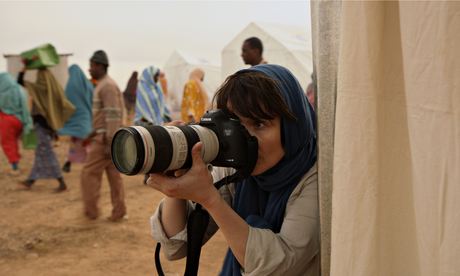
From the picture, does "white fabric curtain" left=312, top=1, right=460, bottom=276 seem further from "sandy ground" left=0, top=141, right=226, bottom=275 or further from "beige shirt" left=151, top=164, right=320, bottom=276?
"sandy ground" left=0, top=141, right=226, bottom=275

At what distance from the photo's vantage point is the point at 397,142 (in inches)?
28.6

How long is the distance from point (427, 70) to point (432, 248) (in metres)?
0.26

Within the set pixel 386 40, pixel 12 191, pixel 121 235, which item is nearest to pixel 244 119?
pixel 386 40

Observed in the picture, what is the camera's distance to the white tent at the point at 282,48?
8.20 meters

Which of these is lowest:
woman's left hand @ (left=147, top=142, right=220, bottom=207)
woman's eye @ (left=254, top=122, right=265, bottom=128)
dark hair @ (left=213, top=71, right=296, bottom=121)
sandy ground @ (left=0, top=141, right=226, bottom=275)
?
sandy ground @ (left=0, top=141, right=226, bottom=275)

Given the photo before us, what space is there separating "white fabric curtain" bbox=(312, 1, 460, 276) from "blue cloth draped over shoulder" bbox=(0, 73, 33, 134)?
553 centimetres

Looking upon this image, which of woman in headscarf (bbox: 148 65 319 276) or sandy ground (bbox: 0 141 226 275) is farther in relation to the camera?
sandy ground (bbox: 0 141 226 275)

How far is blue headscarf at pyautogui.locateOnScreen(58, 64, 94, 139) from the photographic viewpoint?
5.13 metres

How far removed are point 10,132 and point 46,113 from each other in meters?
0.83

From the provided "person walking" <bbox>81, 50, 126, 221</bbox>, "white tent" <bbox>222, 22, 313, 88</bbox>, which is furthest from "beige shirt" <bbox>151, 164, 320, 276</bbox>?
"white tent" <bbox>222, 22, 313, 88</bbox>

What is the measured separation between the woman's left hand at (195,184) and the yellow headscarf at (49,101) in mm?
4510

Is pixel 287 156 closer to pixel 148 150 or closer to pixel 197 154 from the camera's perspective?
pixel 197 154

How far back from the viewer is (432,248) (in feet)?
2.15

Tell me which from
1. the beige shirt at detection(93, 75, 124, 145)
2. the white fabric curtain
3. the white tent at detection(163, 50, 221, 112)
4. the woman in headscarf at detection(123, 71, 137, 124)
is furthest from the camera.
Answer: the white tent at detection(163, 50, 221, 112)
